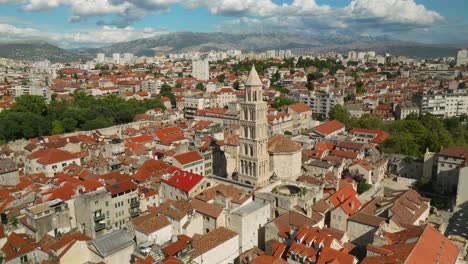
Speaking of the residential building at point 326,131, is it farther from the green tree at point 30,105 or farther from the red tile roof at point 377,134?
the green tree at point 30,105

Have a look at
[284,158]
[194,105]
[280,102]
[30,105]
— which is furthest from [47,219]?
[280,102]

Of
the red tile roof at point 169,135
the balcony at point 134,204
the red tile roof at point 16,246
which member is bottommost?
the red tile roof at point 16,246

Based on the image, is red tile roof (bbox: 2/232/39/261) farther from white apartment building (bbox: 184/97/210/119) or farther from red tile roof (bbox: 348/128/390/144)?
white apartment building (bbox: 184/97/210/119)

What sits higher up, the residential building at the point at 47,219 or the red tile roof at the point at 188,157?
the red tile roof at the point at 188,157

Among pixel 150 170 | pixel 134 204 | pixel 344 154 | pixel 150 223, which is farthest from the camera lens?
pixel 344 154

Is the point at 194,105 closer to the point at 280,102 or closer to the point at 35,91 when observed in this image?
the point at 280,102

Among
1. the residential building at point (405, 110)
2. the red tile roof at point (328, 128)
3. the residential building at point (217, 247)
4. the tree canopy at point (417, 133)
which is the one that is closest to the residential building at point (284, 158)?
the residential building at point (217, 247)

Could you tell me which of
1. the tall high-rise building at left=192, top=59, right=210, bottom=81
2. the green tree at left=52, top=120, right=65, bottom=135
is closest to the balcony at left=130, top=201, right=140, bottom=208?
the green tree at left=52, top=120, right=65, bottom=135

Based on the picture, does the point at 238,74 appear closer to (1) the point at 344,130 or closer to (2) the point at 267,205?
(1) the point at 344,130
